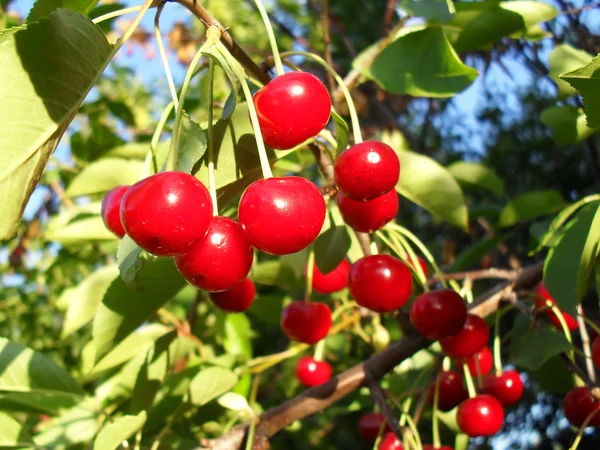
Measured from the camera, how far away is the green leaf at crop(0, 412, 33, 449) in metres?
1.00

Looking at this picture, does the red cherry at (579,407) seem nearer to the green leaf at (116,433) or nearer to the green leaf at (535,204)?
the green leaf at (535,204)

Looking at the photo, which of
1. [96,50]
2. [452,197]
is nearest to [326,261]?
[452,197]

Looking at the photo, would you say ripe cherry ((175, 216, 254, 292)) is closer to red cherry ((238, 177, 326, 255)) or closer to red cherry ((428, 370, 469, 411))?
red cherry ((238, 177, 326, 255))

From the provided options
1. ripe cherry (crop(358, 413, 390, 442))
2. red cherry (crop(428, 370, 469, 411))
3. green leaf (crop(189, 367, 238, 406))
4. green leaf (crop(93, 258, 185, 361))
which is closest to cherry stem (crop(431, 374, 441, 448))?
red cherry (crop(428, 370, 469, 411))

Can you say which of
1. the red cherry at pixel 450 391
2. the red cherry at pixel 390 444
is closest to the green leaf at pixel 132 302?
the red cherry at pixel 390 444

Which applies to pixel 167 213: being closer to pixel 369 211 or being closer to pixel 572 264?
pixel 369 211

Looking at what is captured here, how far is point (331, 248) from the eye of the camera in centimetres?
109

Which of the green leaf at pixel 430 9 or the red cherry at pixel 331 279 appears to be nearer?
the green leaf at pixel 430 9

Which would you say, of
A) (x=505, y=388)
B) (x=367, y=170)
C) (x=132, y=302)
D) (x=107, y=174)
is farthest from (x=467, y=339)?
(x=107, y=174)

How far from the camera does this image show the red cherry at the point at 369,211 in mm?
915

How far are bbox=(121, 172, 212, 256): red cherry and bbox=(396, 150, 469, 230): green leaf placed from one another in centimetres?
62

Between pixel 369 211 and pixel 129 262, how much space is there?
13.8 inches

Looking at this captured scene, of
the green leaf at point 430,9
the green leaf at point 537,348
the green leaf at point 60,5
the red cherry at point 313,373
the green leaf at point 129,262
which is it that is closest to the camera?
the green leaf at point 129,262

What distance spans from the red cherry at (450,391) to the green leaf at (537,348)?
0.16 m
